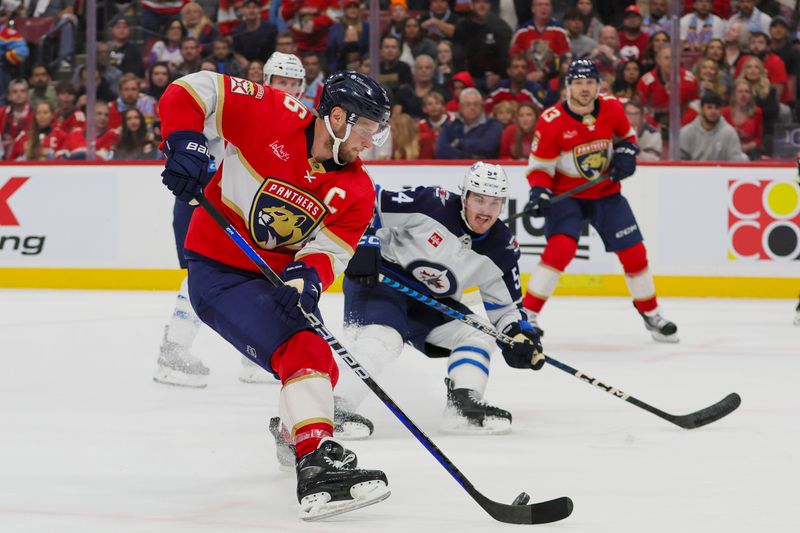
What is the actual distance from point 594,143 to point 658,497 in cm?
316

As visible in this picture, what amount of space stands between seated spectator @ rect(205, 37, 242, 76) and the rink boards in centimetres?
81

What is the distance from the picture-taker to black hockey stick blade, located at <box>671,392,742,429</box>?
3.69 metres

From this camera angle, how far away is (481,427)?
3580 mm

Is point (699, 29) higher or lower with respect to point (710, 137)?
higher

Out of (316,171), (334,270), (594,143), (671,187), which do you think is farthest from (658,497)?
(671,187)

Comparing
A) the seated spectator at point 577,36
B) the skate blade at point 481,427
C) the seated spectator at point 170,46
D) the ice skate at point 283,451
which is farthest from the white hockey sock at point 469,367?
the seated spectator at point 170,46

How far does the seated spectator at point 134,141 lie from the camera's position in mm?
7660

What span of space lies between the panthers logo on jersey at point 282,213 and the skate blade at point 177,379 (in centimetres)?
167

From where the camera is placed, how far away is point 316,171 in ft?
9.13

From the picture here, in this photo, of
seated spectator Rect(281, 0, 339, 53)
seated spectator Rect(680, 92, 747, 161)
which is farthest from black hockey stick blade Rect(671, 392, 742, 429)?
seated spectator Rect(281, 0, 339, 53)

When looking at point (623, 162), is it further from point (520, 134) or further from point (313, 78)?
point (313, 78)

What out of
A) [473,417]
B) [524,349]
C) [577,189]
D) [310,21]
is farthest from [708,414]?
[310,21]

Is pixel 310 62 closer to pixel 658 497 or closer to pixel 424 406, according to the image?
pixel 424 406

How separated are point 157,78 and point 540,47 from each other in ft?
8.11
